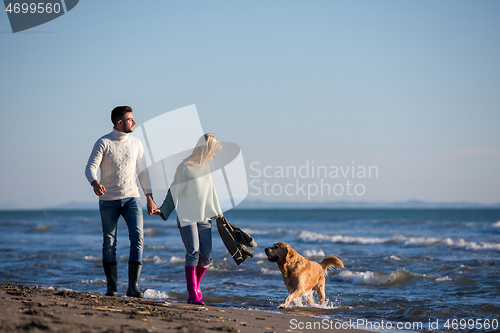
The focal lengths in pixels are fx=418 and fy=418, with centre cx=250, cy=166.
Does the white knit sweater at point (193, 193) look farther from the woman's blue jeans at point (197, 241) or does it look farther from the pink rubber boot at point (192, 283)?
the pink rubber boot at point (192, 283)

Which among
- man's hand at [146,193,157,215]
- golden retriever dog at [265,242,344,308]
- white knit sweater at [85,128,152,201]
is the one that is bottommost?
golden retriever dog at [265,242,344,308]

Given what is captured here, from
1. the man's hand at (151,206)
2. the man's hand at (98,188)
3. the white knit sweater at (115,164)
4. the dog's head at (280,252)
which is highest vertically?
the white knit sweater at (115,164)

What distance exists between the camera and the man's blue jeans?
4484 millimetres

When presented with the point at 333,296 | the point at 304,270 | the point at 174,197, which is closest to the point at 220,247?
the point at 333,296

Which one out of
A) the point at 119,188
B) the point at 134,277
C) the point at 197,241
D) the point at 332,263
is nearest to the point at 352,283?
the point at 332,263

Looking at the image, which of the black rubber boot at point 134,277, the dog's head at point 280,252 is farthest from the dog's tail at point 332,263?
the black rubber boot at point 134,277

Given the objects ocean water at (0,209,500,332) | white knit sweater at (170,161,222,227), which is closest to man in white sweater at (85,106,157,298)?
white knit sweater at (170,161,222,227)

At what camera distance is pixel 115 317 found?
3.14m

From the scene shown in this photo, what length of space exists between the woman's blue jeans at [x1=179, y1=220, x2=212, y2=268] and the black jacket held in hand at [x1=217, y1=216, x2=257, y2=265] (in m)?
0.21

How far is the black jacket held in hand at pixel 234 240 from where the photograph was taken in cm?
493

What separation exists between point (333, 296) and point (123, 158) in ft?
13.6

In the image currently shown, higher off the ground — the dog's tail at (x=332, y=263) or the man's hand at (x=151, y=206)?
the man's hand at (x=151, y=206)

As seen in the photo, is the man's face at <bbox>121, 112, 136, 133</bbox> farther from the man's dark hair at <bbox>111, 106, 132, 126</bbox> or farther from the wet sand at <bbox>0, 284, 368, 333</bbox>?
the wet sand at <bbox>0, 284, 368, 333</bbox>

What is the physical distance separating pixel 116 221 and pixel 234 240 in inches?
53.5
